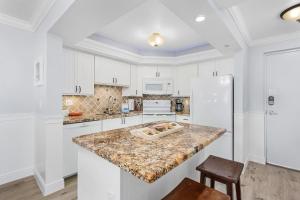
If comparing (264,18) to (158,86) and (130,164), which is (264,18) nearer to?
(158,86)

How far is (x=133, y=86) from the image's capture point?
3924mm

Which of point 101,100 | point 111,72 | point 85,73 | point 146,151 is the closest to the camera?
point 146,151

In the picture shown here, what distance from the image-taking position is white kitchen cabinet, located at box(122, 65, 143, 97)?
387cm

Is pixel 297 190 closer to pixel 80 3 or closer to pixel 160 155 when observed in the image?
pixel 160 155

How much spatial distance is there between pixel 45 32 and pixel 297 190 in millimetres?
4080

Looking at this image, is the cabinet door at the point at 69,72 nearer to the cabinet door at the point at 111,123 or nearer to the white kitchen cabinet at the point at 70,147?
the white kitchen cabinet at the point at 70,147

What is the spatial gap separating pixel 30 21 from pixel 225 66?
3.55 meters

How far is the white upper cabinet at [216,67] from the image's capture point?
10.6ft

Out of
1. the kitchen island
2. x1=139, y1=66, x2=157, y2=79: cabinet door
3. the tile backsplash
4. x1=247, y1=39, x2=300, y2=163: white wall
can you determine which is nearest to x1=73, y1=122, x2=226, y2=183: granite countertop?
the kitchen island

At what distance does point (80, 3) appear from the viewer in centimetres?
143

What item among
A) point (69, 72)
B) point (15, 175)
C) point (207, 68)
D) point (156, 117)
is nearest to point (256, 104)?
point (207, 68)

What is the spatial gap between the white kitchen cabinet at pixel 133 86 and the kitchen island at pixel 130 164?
2.50 meters

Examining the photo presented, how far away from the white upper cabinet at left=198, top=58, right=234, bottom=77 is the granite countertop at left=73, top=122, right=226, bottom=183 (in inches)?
88.3

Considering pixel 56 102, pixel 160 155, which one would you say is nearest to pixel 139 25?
pixel 56 102
